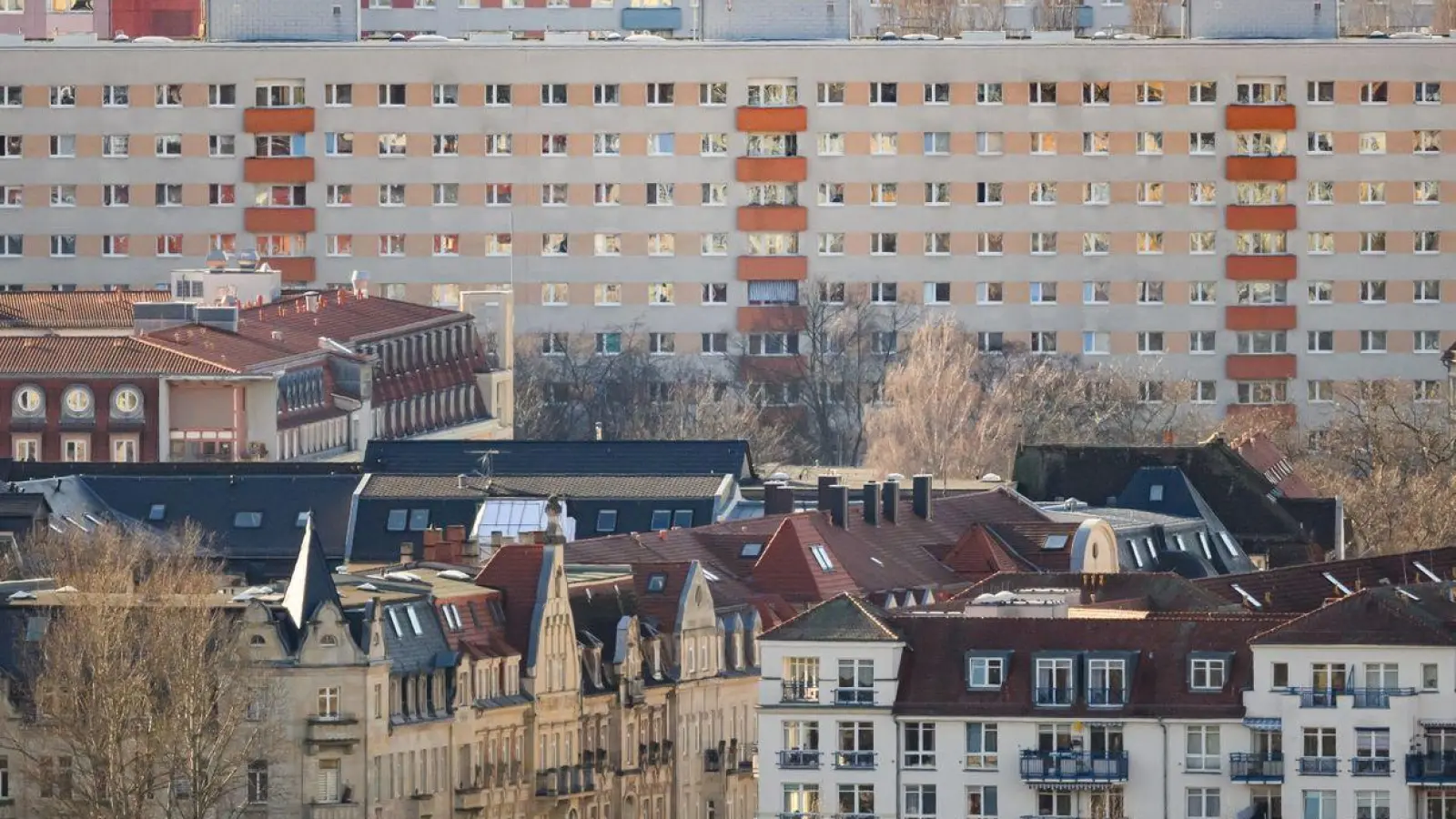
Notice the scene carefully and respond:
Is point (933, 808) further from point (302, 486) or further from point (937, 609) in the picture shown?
point (302, 486)

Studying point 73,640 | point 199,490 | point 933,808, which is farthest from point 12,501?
point 933,808

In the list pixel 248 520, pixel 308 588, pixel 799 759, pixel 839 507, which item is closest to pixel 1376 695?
pixel 799 759

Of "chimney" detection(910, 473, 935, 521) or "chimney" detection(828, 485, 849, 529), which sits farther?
"chimney" detection(910, 473, 935, 521)

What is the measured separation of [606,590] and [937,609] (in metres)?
11.4

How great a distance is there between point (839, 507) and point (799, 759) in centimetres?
4529

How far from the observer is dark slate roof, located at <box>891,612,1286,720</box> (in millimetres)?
139125

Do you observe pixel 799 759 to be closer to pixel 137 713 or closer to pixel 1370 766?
pixel 1370 766

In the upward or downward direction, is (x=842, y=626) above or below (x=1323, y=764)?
above

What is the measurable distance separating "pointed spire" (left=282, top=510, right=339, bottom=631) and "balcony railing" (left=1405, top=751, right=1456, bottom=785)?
81.7ft

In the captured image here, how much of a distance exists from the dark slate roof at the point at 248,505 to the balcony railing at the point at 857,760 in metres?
50.6

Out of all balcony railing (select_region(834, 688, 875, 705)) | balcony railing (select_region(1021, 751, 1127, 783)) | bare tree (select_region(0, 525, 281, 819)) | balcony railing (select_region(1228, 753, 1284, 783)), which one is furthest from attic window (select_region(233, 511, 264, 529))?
balcony railing (select_region(1228, 753, 1284, 783))

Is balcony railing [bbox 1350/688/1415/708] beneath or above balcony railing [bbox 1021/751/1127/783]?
above

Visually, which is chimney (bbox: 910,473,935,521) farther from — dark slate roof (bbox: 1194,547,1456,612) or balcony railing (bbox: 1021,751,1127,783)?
balcony railing (bbox: 1021,751,1127,783)

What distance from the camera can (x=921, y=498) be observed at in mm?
195250
